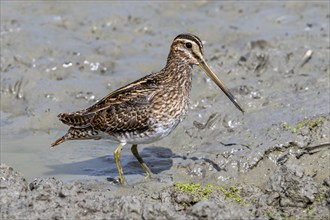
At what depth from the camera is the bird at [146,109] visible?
7.29m

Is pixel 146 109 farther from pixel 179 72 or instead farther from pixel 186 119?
pixel 186 119

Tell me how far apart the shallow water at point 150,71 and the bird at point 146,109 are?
17.5 inches

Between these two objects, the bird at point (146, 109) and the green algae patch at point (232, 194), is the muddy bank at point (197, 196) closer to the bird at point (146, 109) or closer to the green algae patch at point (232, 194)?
the green algae patch at point (232, 194)

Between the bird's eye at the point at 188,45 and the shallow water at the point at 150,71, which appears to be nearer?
the bird's eye at the point at 188,45

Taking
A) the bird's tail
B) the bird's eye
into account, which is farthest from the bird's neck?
the bird's tail

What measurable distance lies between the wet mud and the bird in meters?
0.42

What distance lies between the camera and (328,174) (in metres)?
7.07

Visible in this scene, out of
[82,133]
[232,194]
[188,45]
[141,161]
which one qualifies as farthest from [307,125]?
[82,133]

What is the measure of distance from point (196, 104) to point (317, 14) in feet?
10.1

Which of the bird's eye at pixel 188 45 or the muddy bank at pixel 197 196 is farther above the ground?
the bird's eye at pixel 188 45

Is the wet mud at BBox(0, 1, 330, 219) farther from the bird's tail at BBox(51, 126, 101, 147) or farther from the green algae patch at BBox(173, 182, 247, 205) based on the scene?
the bird's tail at BBox(51, 126, 101, 147)

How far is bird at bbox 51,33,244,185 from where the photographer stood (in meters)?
7.29

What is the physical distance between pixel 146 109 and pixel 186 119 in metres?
1.49

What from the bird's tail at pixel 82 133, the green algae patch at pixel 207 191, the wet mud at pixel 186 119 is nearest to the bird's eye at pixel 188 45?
the wet mud at pixel 186 119
